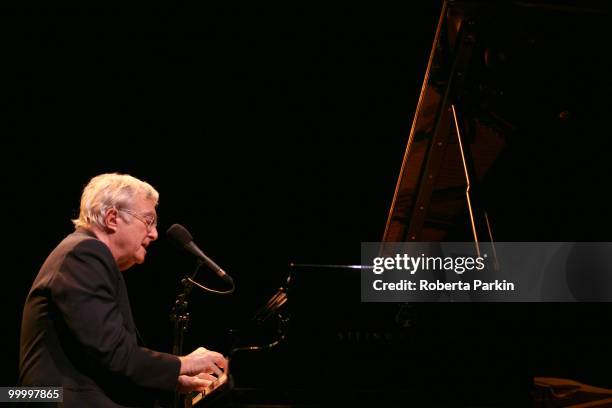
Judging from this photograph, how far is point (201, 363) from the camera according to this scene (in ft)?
5.97

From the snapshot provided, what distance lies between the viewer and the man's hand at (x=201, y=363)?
1.79 m

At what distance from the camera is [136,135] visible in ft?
14.1

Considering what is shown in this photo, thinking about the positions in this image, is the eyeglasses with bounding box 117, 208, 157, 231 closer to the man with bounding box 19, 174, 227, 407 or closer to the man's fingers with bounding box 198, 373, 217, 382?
the man with bounding box 19, 174, 227, 407

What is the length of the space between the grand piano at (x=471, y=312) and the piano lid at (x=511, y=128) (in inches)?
0.4

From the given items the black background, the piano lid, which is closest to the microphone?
the piano lid

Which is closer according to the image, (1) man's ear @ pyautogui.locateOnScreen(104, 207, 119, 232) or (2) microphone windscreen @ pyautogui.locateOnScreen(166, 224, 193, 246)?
(1) man's ear @ pyautogui.locateOnScreen(104, 207, 119, 232)

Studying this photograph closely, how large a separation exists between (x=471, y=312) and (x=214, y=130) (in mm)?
3012

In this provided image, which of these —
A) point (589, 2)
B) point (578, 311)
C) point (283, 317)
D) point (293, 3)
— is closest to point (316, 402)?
point (283, 317)

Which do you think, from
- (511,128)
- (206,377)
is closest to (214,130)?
(511,128)

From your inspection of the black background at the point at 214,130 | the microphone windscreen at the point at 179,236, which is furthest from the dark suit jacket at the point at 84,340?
the black background at the point at 214,130

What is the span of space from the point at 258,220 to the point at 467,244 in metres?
1.94

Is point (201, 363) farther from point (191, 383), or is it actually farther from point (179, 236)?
point (179, 236)

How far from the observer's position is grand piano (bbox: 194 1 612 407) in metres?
2.21

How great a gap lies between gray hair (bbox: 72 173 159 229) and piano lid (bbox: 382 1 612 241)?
1.61 meters
